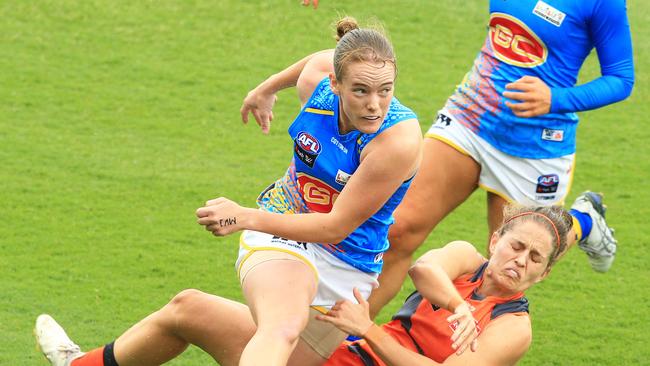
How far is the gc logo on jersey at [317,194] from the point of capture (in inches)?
178

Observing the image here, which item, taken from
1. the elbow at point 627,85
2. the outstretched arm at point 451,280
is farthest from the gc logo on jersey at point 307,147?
the elbow at point 627,85

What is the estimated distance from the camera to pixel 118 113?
8938mm

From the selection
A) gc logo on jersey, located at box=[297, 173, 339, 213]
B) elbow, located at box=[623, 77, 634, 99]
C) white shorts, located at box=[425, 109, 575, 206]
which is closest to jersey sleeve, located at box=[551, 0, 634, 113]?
elbow, located at box=[623, 77, 634, 99]

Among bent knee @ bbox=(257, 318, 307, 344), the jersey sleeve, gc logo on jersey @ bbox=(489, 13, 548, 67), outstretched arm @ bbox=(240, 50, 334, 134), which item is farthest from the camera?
gc logo on jersey @ bbox=(489, 13, 548, 67)

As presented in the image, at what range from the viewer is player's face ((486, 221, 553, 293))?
4500 mm

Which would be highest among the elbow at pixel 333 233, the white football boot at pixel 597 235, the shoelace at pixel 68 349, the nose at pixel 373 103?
the nose at pixel 373 103

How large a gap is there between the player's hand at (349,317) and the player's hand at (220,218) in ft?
1.74

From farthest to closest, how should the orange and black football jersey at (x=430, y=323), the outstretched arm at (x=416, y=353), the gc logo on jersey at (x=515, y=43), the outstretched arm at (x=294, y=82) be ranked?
1. the gc logo on jersey at (x=515, y=43)
2. the outstretched arm at (x=294, y=82)
3. the orange and black football jersey at (x=430, y=323)
4. the outstretched arm at (x=416, y=353)

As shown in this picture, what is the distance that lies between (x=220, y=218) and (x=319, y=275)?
1.98 ft

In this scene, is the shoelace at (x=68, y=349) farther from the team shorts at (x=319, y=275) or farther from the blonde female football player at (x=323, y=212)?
the team shorts at (x=319, y=275)

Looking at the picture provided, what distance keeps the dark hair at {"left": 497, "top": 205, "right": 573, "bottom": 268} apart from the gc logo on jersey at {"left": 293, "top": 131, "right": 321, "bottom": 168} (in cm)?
79

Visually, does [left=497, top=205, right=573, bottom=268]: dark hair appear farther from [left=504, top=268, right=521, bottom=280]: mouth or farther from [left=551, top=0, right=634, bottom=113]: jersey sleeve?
[left=551, top=0, right=634, bottom=113]: jersey sleeve

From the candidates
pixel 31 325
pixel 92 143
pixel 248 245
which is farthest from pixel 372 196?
pixel 92 143

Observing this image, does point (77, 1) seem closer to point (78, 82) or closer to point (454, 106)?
point (78, 82)
